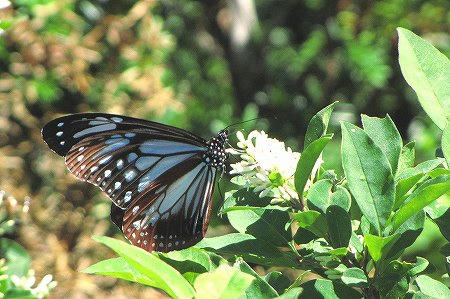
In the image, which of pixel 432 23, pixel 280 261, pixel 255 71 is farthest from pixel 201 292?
pixel 255 71

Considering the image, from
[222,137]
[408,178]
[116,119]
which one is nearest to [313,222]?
[408,178]

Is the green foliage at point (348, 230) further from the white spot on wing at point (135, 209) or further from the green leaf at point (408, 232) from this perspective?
the white spot on wing at point (135, 209)

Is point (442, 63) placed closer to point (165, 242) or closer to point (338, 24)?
point (165, 242)

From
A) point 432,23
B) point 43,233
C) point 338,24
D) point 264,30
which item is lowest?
point 43,233

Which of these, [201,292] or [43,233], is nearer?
[201,292]

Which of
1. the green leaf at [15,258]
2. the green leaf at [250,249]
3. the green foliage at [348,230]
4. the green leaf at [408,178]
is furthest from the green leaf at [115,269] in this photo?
the green leaf at [15,258]

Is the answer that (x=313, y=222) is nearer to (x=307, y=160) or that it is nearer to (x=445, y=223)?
(x=307, y=160)

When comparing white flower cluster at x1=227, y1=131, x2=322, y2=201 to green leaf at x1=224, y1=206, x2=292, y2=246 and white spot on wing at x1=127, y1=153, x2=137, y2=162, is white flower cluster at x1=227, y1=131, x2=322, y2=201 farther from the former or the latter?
white spot on wing at x1=127, y1=153, x2=137, y2=162
